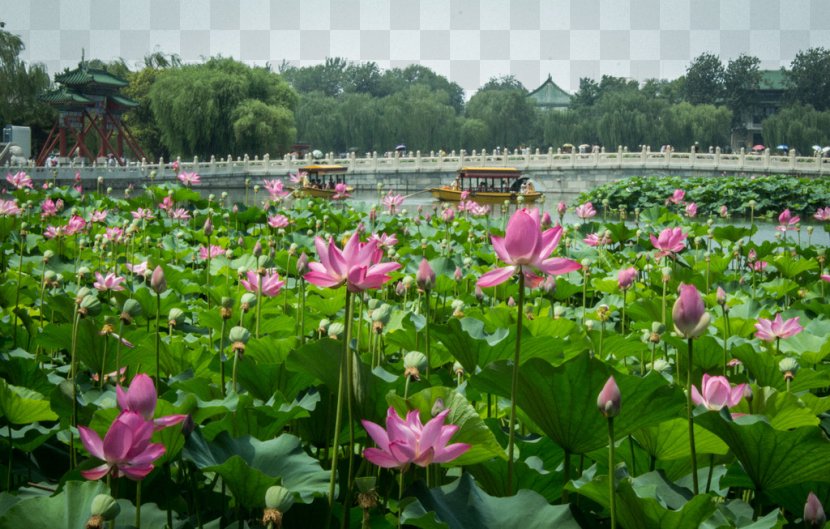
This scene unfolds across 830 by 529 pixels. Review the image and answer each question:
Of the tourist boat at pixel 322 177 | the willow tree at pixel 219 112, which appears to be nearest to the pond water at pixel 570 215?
the tourist boat at pixel 322 177

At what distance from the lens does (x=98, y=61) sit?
39.0 metres

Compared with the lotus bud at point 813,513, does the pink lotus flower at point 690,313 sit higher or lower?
higher

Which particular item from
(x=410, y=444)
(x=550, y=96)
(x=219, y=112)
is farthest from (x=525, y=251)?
(x=550, y=96)

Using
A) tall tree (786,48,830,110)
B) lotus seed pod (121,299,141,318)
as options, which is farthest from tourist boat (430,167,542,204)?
tall tree (786,48,830,110)

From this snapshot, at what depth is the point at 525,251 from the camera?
112cm

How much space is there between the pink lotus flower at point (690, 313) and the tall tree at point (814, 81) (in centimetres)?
4914

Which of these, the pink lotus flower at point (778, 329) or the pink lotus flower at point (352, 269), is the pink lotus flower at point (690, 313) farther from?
the pink lotus flower at point (778, 329)

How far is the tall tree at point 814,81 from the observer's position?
45.9 meters

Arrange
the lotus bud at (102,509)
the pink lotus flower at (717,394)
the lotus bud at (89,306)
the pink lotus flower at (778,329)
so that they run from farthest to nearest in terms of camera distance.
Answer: the pink lotus flower at (778,329) → the lotus bud at (89,306) → the pink lotus flower at (717,394) → the lotus bud at (102,509)

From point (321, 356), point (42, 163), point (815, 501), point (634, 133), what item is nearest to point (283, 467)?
point (321, 356)

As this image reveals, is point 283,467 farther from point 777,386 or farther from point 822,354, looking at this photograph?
point 822,354

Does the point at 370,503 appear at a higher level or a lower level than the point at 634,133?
lower

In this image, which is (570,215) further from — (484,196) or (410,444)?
(410,444)

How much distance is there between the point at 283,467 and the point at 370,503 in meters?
0.27
